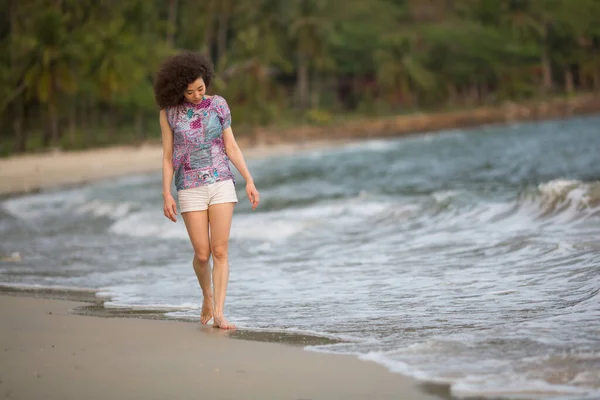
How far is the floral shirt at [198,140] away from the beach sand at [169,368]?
2.90 feet

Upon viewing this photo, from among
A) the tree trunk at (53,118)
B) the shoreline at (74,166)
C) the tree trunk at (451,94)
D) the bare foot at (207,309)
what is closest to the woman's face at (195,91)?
the bare foot at (207,309)

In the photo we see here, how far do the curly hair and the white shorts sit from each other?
1.66 ft

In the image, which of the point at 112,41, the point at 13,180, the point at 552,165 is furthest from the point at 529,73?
the point at 13,180

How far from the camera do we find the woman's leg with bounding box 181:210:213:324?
221 inches

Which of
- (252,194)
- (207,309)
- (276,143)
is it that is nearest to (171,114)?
(252,194)

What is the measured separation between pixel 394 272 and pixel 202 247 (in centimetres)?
268

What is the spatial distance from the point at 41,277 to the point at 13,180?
1705cm

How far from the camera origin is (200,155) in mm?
5590

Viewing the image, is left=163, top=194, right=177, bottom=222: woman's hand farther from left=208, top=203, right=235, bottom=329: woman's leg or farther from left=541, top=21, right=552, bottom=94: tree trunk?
left=541, top=21, right=552, bottom=94: tree trunk

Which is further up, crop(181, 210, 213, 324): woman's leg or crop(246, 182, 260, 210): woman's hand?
crop(246, 182, 260, 210): woman's hand

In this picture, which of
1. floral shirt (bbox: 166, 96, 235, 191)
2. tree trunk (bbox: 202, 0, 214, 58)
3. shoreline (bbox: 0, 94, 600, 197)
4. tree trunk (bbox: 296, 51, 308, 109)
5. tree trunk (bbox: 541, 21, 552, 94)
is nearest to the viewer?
floral shirt (bbox: 166, 96, 235, 191)

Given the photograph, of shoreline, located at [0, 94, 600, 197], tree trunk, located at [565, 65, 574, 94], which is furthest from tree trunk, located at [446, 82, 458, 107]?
tree trunk, located at [565, 65, 574, 94]

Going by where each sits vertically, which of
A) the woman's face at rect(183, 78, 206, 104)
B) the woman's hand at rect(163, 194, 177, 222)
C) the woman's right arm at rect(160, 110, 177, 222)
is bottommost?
the woman's hand at rect(163, 194, 177, 222)

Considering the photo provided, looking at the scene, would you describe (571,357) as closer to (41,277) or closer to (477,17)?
(41,277)
